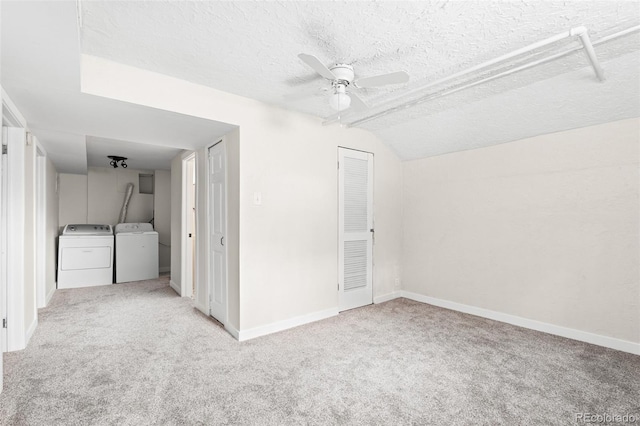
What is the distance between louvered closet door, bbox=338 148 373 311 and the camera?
384 centimetres

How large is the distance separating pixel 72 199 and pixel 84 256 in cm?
149

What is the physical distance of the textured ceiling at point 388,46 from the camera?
1.76 m

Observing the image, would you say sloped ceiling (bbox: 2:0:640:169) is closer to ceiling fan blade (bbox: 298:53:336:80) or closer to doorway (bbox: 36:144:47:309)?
ceiling fan blade (bbox: 298:53:336:80)

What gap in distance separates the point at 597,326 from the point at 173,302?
4.84m

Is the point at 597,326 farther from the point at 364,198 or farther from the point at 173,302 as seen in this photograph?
the point at 173,302

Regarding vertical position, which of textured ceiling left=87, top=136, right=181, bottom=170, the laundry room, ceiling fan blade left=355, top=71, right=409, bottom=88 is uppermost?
textured ceiling left=87, top=136, right=181, bottom=170

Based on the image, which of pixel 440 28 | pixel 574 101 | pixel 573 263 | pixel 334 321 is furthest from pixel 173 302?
pixel 574 101

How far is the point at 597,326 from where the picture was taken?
287 cm

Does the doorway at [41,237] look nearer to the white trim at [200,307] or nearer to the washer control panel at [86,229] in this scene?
the washer control panel at [86,229]

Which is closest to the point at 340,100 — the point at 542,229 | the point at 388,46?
the point at 388,46

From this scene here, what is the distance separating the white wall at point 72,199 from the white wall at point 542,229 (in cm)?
632

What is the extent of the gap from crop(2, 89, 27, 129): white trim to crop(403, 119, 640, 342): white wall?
4336 mm

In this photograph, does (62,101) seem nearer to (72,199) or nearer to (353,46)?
(353,46)

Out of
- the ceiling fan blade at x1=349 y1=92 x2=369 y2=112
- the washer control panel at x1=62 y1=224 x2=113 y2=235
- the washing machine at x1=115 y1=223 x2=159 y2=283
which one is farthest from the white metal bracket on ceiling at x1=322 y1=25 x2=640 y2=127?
the washer control panel at x1=62 y1=224 x2=113 y2=235
